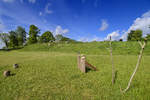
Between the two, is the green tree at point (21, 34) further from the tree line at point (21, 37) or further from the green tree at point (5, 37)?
the green tree at point (5, 37)

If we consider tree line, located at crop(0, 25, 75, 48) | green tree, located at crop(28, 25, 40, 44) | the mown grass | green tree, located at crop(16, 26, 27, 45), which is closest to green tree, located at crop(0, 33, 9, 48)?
tree line, located at crop(0, 25, 75, 48)

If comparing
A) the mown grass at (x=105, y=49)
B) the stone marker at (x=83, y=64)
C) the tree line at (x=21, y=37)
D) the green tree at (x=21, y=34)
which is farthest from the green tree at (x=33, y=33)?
the stone marker at (x=83, y=64)

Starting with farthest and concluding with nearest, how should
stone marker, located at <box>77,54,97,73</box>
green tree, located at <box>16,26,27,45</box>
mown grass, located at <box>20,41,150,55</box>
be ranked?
green tree, located at <box>16,26,27,45</box> → mown grass, located at <box>20,41,150,55</box> → stone marker, located at <box>77,54,97,73</box>

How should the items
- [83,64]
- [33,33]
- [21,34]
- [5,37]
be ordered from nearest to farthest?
[83,64] < [5,37] < [33,33] < [21,34]

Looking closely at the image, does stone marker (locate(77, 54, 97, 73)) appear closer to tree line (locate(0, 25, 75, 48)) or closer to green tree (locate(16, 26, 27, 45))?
tree line (locate(0, 25, 75, 48))

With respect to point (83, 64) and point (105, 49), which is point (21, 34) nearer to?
point (105, 49)

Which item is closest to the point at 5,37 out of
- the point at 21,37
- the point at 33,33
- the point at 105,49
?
the point at 21,37

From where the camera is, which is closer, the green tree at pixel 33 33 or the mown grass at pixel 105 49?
the mown grass at pixel 105 49

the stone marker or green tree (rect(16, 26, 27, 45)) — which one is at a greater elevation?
green tree (rect(16, 26, 27, 45))

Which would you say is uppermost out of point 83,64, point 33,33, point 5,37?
point 33,33

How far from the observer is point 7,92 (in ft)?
9.36

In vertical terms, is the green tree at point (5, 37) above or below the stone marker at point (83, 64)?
above

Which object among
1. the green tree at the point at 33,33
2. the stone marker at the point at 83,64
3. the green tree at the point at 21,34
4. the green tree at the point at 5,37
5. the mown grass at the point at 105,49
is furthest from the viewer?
the green tree at the point at 21,34

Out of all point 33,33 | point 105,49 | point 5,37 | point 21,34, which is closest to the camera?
point 105,49
